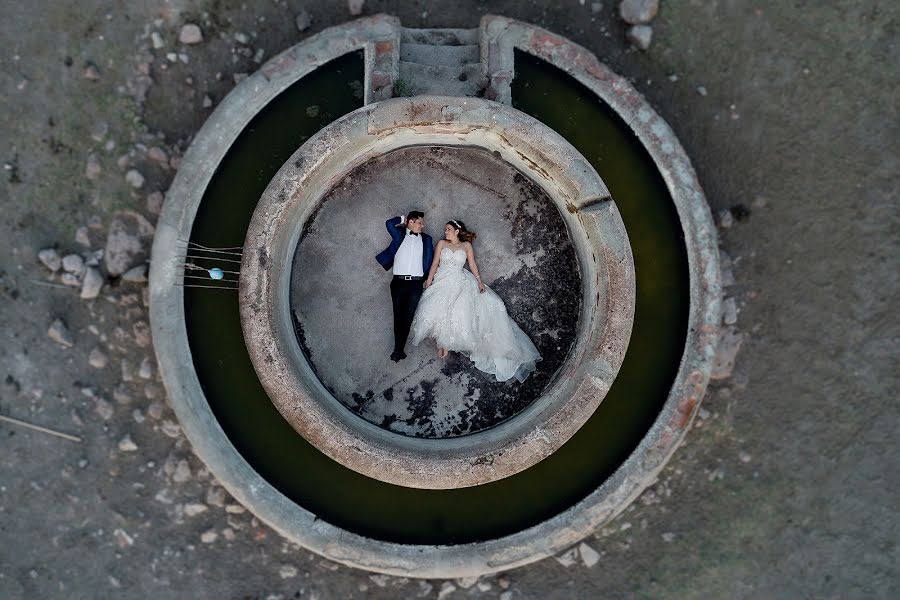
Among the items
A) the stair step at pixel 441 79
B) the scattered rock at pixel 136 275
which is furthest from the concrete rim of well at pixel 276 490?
the scattered rock at pixel 136 275

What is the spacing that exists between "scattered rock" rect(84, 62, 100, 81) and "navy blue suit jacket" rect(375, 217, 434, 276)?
3123 mm

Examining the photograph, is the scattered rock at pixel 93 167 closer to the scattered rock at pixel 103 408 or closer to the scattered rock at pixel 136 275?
the scattered rock at pixel 136 275

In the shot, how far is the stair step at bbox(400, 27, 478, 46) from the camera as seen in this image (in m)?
6.32

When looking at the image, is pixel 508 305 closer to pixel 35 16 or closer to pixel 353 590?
pixel 353 590

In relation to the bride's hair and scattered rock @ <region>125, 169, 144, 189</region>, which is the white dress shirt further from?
scattered rock @ <region>125, 169, 144, 189</region>

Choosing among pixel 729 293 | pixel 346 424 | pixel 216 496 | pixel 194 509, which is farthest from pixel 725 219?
pixel 194 509

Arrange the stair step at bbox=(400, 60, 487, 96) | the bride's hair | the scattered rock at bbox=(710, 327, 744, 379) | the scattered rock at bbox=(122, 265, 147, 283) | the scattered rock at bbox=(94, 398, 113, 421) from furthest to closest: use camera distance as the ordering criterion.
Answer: the scattered rock at bbox=(710, 327, 744, 379) < the scattered rock at bbox=(94, 398, 113, 421) < the scattered rock at bbox=(122, 265, 147, 283) < the bride's hair < the stair step at bbox=(400, 60, 487, 96)

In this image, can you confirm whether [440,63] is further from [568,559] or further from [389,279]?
[568,559]

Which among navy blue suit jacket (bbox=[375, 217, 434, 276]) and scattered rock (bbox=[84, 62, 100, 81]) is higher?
scattered rock (bbox=[84, 62, 100, 81])

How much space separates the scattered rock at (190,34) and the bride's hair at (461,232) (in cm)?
298

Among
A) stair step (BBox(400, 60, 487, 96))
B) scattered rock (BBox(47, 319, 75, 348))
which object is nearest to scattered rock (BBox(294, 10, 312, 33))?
stair step (BBox(400, 60, 487, 96))

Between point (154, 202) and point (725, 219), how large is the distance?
5396mm

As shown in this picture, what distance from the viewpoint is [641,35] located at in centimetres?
653

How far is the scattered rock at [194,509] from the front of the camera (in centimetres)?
655
